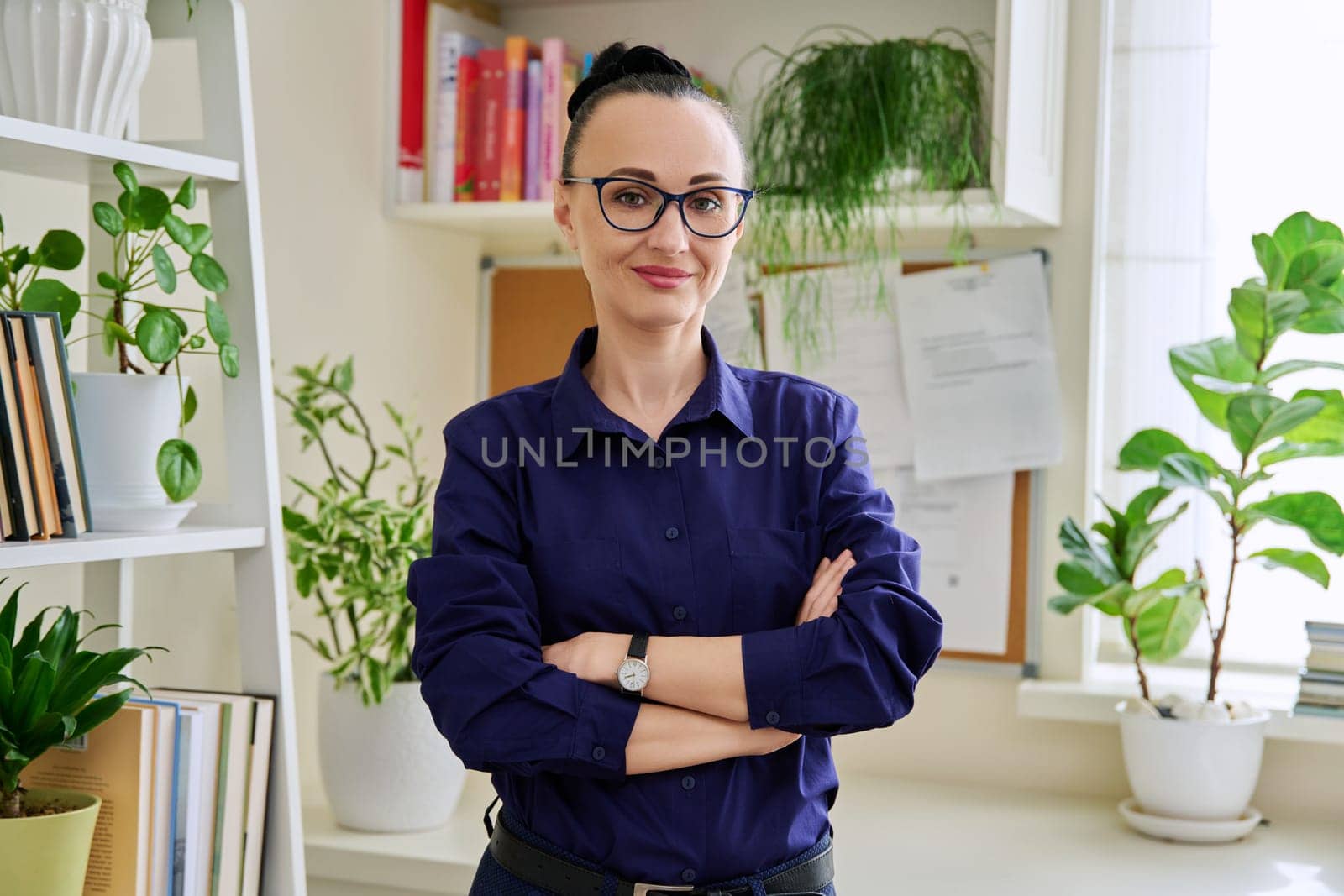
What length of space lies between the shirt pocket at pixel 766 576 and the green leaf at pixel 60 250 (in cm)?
76

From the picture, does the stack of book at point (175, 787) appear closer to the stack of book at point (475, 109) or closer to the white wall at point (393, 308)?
the white wall at point (393, 308)

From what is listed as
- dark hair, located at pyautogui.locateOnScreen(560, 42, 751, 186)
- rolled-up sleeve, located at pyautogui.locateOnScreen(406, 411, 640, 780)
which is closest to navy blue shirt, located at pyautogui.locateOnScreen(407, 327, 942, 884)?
rolled-up sleeve, located at pyautogui.locateOnScreen(406, 411, 640, 780)

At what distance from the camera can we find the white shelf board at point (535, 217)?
2.00 m

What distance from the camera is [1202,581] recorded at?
1984 millimetres

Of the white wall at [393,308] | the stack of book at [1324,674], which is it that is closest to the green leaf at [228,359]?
the white wall at [393,308]

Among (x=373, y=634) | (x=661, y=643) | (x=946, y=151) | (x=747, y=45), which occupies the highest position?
(x=747, y=45)

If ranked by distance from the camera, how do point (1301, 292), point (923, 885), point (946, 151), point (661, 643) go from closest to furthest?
point (661, 643) < point (923, 885) < point (1301, 292) < point (946, 151)

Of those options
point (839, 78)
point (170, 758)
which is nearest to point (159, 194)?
point (170, 758)

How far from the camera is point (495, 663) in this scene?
3.71 ft

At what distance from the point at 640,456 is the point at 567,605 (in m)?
0.15

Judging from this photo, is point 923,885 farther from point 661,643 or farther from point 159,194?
point 159,194

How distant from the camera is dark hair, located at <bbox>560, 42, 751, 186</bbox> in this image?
3.96 ft

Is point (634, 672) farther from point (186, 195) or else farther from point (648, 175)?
point (186, 195)

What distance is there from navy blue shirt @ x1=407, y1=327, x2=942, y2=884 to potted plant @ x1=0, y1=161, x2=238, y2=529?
1.07 ft
